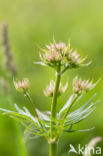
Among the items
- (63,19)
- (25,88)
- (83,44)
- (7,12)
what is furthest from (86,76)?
(7,12)

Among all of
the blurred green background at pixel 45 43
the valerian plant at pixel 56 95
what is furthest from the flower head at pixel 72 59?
the blurred green background at pixel 45 43

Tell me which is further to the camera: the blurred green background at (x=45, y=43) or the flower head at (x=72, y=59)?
the blurred green background at (x=45, y=43)

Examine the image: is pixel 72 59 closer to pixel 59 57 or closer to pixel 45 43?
pixel 59 57

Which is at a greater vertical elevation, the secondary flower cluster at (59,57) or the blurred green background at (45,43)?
the blurred green background at (45,43)

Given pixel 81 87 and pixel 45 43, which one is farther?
pixel 45 43

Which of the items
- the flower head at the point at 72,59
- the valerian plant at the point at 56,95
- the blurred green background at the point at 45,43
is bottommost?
the valerian plant at the point at 56,95

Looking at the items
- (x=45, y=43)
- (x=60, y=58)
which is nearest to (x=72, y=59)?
(x=60, y=58)

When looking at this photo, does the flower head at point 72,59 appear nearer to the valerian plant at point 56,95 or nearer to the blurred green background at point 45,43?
the valerian plant at point 56,95

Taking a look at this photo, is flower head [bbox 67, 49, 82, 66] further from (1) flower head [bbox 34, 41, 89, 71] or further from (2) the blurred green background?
(2) the blurred green background

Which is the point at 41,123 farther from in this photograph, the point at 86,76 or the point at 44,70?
the point at 44,70
